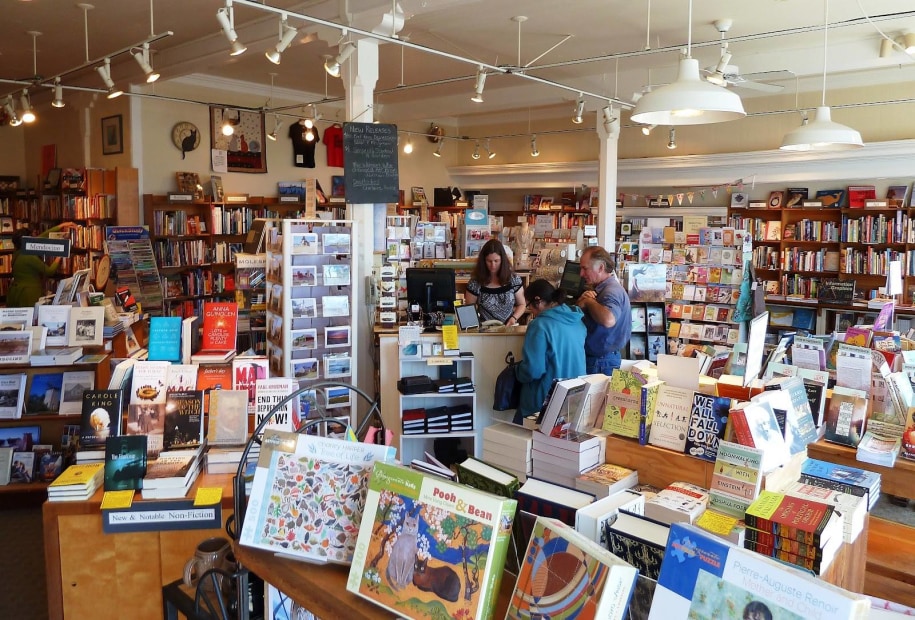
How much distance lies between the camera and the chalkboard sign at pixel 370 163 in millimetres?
5758

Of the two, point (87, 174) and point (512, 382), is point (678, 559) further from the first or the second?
point (87, 174)

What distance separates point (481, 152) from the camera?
43.7 feet

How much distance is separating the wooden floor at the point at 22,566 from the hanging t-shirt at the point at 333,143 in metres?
7.56

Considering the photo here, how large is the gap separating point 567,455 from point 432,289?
2894mm

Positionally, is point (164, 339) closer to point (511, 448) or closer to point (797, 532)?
point (511, 448)

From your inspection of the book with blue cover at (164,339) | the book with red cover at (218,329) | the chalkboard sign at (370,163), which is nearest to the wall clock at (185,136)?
the chalkboard sign at (370,163)

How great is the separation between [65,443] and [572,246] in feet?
18.2

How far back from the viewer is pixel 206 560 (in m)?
2.20

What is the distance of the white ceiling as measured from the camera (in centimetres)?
622

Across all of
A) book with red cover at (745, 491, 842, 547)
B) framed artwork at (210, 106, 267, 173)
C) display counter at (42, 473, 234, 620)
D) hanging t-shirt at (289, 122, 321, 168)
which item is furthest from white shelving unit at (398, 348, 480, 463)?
hanging t-shirt at (289, 122, 321, 168)

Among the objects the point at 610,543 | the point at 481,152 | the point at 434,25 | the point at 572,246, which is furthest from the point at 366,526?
the point at 481,152

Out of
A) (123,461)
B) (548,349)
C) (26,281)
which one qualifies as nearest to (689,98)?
(548,349)

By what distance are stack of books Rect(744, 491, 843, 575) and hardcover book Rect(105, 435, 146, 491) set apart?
2.13 meters

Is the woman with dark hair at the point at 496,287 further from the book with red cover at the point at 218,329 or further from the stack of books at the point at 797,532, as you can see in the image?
the stack of books at the point at 797,532
